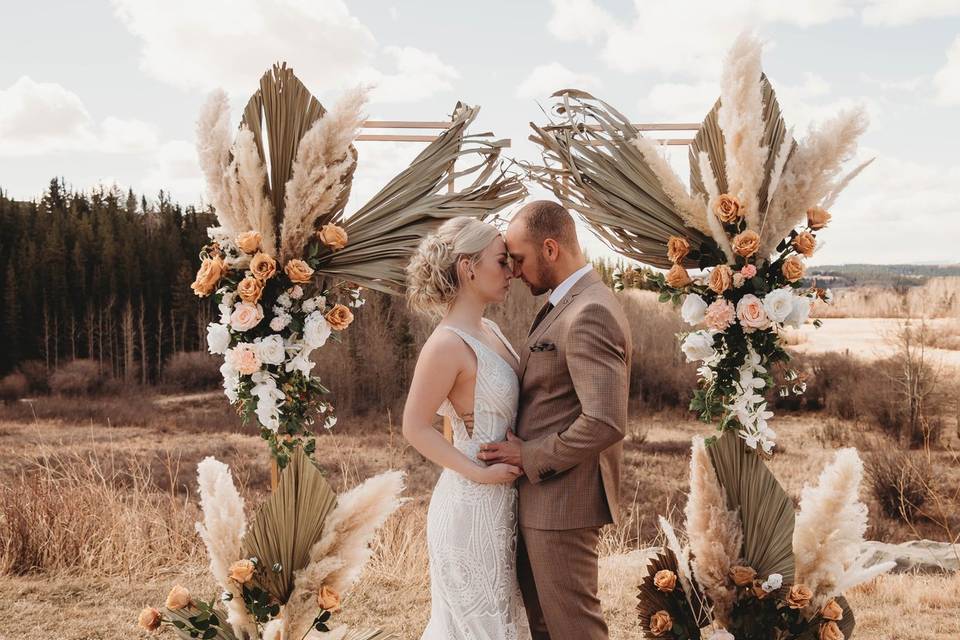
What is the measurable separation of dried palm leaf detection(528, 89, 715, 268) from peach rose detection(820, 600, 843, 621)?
4.80 ft


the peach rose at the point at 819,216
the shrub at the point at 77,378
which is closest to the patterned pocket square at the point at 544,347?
the peach rose at the point at 819,216

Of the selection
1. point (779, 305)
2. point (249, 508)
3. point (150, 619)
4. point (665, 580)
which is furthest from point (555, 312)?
point (249, 508)

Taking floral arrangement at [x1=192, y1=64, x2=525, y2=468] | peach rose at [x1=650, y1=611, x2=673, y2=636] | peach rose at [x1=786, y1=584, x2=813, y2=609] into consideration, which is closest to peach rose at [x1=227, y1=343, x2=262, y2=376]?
floral arrangement at [x1=192, y1=64, x2=525, y2=468]

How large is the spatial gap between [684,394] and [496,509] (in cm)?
1412

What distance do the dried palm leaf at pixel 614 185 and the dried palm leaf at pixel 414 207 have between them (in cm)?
25

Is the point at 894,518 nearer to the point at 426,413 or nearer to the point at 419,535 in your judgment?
the point at 419,535

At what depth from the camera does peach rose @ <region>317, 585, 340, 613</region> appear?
3254 mm

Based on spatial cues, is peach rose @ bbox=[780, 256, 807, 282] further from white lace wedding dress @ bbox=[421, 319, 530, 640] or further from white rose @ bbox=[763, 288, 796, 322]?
white lace wedding dress @ bbox=[421, 319, 530, 640]

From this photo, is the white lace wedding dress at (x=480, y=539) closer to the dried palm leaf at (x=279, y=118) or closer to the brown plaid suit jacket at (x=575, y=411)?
the brown plaid suit jacket at (x=575, y=411)

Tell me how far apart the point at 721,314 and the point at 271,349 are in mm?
1867

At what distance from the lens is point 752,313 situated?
3.13 metres

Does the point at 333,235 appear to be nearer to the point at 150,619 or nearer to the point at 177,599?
the point at 177,599

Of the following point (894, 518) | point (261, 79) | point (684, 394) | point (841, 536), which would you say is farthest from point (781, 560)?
point (684, 394)

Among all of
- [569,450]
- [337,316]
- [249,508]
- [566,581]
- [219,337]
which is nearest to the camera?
[569,450]
